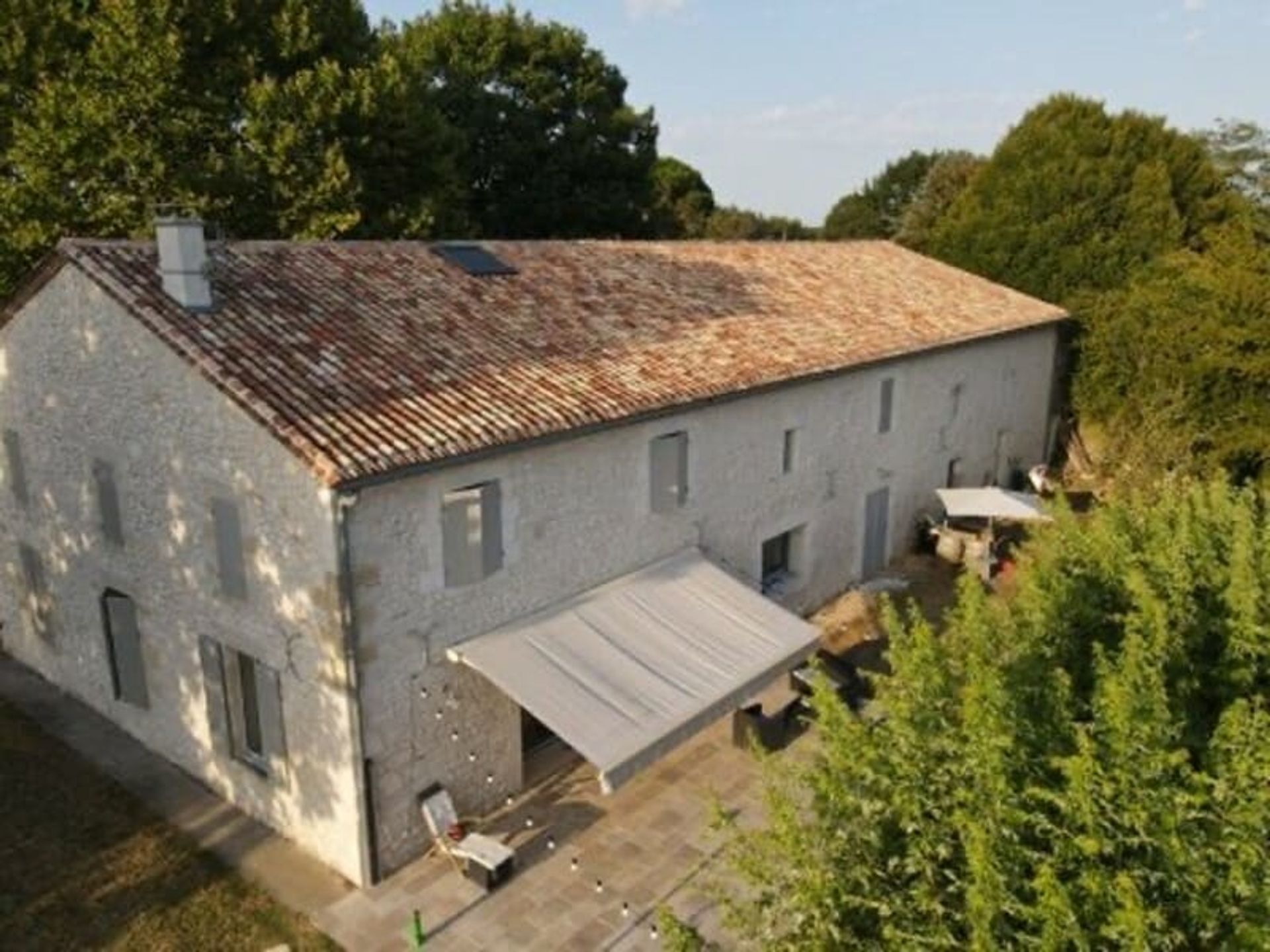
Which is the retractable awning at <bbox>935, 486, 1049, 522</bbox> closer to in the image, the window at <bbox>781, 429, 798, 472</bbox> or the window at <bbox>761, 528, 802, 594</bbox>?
the window at <bbox>761, 528, 802, 594</bbox>

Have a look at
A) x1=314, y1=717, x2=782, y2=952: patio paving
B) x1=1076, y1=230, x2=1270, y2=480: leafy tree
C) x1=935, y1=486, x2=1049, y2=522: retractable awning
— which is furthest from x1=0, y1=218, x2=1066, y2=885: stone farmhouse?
x1=1076, y1=230, x2=1270, y2=480: leafy tree

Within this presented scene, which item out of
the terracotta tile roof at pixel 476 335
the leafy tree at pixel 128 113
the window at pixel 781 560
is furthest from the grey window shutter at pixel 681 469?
the leafy tree at pixel 128 113

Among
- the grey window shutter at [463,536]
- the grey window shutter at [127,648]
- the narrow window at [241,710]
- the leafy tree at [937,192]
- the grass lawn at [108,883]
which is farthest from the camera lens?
the leafy tree at [937,192]

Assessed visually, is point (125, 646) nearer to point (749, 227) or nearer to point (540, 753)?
point (540, 753)

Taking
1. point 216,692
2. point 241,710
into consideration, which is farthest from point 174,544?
point 241,710

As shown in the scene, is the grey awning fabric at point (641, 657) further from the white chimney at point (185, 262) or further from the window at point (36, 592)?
the window at point (36, 592)

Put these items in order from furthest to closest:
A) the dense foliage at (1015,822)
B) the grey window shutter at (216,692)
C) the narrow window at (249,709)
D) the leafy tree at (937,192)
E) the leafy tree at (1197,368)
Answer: the leafy tree at (937,192) < the leafy tree at (1197,368) < the grey window shutter at (216,692) < the narrow window at (249,709) < the dense foliage at (1015,822)

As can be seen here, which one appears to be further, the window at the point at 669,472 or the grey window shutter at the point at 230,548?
the window at the point at 669,472
